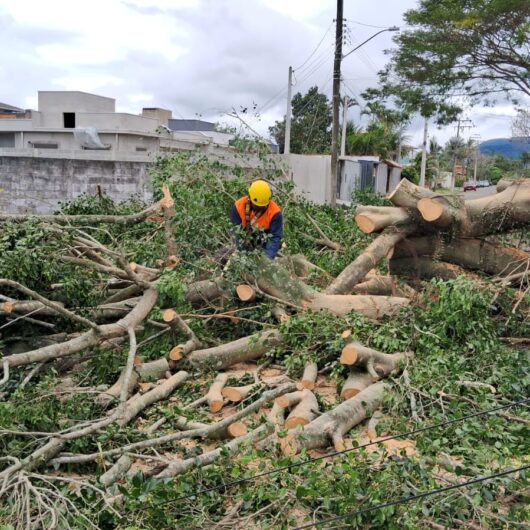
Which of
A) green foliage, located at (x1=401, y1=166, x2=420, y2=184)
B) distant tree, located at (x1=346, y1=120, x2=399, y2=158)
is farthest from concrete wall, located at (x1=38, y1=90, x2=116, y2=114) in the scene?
green foliage, located at (x1=401, y1=166, x2=420, y2=184)

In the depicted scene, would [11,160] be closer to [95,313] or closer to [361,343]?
[95,313]

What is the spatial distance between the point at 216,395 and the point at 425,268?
2.78 metres

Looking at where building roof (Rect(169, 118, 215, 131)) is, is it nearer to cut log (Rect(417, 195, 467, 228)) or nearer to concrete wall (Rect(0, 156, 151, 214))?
concrete wall (Rect(0, 156, 151, 214))

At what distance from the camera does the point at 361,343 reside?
17.4 feet

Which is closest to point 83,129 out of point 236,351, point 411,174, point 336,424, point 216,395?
point 236,351

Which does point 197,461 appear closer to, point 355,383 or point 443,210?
point 355,383

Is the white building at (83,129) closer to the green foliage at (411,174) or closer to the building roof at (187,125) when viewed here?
the building roof at (187,125)

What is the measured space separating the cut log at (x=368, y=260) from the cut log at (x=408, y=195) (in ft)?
0.92

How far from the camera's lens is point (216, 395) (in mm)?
4832

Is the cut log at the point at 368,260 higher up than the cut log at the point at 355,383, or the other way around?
the cut log at the point at 368,260

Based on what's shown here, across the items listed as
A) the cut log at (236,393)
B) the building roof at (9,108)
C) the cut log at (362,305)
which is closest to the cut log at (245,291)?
the cut log at (362,305)

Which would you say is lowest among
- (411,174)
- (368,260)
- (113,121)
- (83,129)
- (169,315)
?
(169,315)

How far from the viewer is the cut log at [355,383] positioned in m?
4.71

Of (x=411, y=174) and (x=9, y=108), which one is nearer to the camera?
(x=411, y=174)
